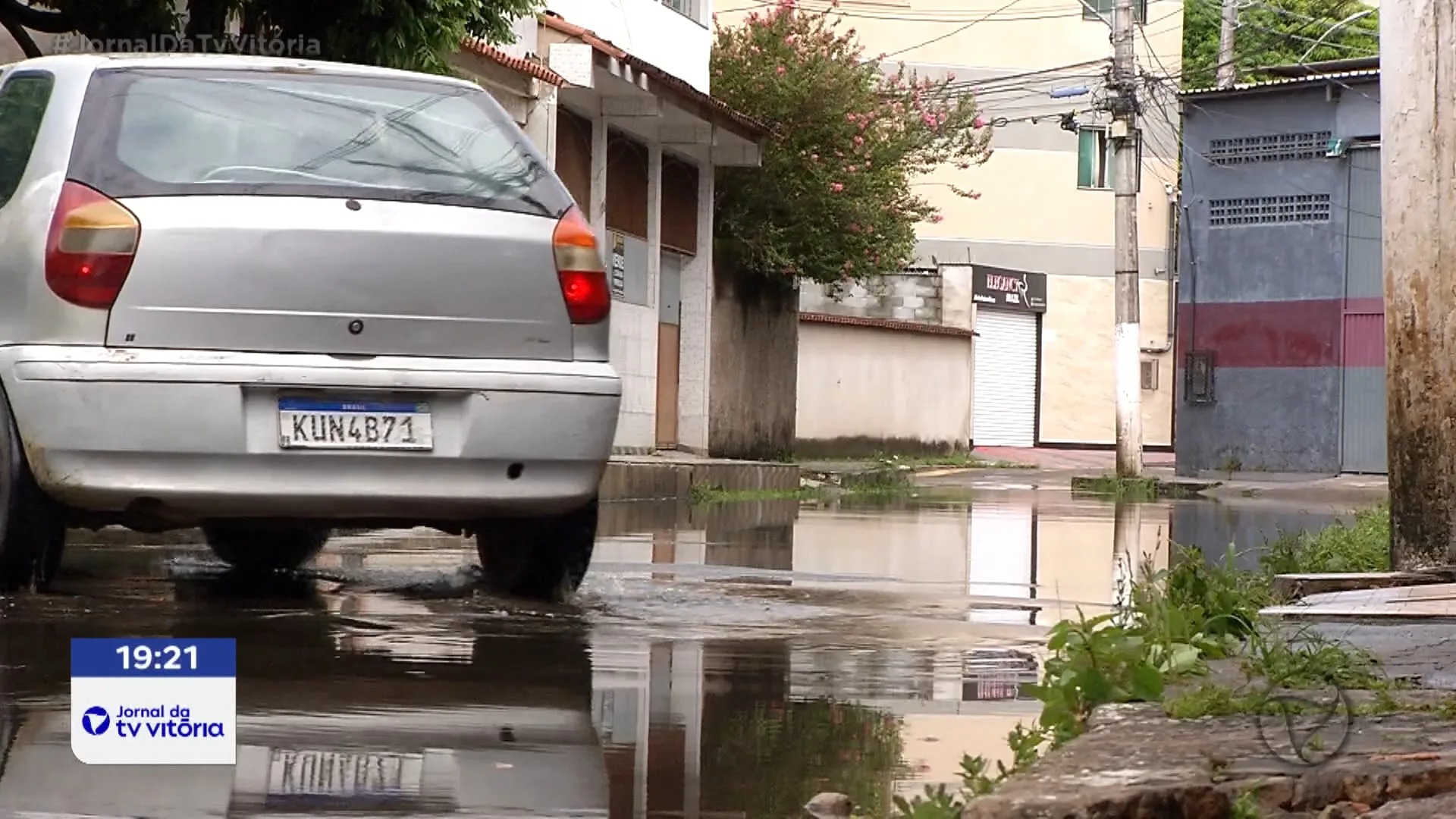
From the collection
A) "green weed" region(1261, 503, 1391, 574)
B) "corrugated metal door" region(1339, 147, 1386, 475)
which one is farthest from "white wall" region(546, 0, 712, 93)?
"green weed" region(1261, 503, 1391, 574)

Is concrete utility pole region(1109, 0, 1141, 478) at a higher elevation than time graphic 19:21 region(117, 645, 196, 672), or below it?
higher

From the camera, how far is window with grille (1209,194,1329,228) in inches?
1192

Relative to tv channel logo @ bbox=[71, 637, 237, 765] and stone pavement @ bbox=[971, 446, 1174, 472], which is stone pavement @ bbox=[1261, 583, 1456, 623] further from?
stone pavement @ bbox=[971, 446, 1174, 472]

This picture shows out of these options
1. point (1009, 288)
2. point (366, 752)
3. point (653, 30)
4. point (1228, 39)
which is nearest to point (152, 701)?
point (366, 752)

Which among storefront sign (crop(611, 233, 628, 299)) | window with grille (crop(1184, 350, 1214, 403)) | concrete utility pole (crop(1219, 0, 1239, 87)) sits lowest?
window with grille (crop(1184, 350, 1214, 403))

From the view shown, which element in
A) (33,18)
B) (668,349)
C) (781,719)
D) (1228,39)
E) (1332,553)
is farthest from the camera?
(1228,39)

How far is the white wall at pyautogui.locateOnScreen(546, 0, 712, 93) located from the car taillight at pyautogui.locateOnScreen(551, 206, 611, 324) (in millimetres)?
15669

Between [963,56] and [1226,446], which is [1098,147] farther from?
[1226,446]

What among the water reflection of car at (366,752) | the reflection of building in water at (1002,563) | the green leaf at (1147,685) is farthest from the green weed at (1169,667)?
the reflection of building in water at (1002,563)

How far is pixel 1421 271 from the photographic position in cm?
787

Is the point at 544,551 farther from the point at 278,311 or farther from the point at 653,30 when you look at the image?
the point at 653,30

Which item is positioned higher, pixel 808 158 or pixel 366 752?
pixel 808 158

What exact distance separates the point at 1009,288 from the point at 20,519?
38932 millimetres

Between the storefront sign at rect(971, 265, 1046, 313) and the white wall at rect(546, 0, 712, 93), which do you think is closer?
the white wall at rect(546, 0, 712, 93)
